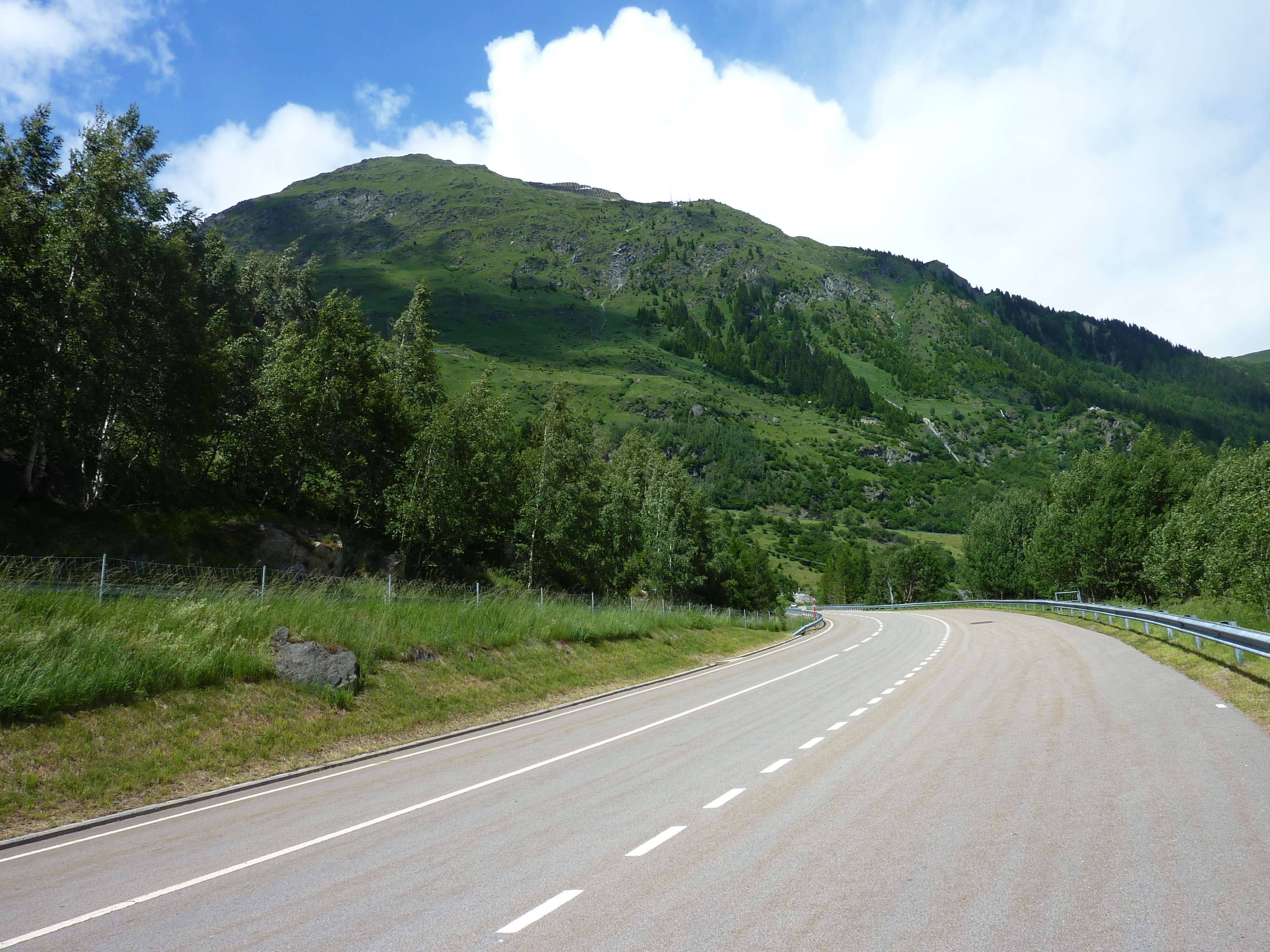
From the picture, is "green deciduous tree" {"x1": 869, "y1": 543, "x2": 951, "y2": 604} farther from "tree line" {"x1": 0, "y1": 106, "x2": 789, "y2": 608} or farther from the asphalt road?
the asphalt road

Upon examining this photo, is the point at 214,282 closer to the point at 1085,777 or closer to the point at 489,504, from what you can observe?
the point at 489,504

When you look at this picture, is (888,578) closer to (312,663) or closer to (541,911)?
(312,663)

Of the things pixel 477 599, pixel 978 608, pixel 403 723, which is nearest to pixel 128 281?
pixel 477 599

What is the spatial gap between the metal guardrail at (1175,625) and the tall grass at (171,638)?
1657cm

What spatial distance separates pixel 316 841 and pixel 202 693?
6361mm

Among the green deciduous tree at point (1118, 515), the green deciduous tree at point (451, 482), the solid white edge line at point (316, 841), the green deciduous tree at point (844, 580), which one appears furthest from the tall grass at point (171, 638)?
the green deciduous tree at point (844, 580)

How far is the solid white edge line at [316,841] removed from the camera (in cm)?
512

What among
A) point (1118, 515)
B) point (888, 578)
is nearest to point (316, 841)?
point (1118, 515)

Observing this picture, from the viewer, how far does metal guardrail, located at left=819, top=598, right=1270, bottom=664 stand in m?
13.4

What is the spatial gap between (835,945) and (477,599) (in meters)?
18.5

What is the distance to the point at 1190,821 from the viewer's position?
596cm

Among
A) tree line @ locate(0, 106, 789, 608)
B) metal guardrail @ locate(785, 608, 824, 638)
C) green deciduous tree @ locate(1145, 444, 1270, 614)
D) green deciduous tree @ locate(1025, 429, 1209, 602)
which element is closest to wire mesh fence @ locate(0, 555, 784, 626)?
tree line @ locate(0, 106, 789, 608)

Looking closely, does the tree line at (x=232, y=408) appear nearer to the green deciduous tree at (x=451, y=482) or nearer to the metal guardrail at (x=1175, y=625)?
the green deciduous tree at (x=451, y=482)

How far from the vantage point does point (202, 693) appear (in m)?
12.0
